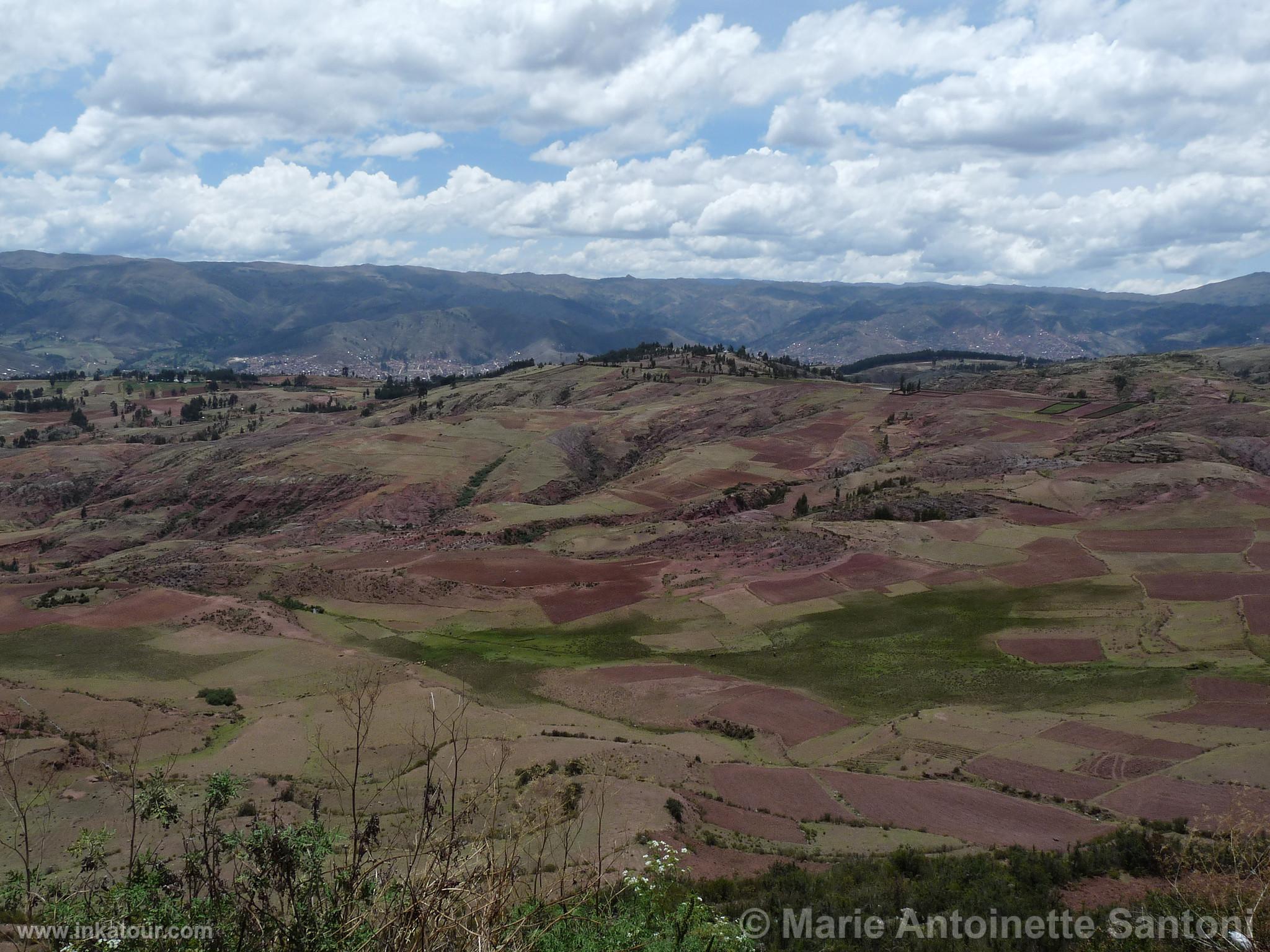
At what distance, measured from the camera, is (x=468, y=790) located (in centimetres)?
2469

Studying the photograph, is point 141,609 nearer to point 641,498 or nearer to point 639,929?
point 641,498

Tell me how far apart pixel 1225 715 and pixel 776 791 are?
21.1m

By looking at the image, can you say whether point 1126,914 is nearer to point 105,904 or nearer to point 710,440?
point 105,904

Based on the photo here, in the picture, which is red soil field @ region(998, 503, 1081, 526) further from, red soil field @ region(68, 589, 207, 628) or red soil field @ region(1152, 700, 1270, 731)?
red soil field @ region(68, 589, 207, 628)

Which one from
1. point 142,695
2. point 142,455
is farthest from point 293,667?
point 142,455

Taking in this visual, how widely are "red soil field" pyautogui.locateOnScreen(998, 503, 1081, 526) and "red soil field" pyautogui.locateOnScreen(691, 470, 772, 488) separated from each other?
27.7 m

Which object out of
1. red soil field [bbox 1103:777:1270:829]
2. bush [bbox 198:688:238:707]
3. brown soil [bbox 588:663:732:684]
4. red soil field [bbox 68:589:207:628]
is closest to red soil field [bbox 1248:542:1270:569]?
red soil field [bbox 1103:777:1270:829]

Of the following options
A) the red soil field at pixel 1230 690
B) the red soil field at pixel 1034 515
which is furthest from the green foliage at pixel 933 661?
the red soil field at pixel 1034 515

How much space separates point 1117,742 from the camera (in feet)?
107

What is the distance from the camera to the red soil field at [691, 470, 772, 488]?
9156 cm

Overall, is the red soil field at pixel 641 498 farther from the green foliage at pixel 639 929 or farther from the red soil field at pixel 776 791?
the green foliage at pixel 639 929

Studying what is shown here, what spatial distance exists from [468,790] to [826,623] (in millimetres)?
32086

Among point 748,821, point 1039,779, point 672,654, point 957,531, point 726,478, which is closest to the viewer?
point 748,821

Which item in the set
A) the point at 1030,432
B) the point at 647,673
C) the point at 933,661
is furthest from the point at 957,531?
Answer: the point at 1030,432
